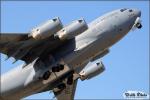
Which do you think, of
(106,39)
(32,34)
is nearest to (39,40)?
(32,34)

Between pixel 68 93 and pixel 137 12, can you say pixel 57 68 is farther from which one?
pixel 68 93

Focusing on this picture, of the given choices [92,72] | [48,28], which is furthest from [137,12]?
[48,28]

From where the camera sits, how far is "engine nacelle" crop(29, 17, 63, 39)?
162 ft

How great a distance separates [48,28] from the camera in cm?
4947

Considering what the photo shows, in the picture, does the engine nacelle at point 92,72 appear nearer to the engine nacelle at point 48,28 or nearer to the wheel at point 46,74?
the wheel at point 46,74

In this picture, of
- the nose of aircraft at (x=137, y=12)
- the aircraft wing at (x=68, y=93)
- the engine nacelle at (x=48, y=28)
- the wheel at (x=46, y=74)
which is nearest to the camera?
the engine nacelle at (x=48, y=28)

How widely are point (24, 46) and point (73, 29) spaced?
191 inches

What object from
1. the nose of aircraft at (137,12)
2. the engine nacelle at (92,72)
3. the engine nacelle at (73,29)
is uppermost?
the nose of aircraft at (137,12)

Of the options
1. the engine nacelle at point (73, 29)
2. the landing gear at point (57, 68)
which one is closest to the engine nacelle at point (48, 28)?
the engine nacelle at point (73, 29)

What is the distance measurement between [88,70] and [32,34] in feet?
33.7

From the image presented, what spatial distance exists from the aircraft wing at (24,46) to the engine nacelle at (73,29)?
75.9 inches

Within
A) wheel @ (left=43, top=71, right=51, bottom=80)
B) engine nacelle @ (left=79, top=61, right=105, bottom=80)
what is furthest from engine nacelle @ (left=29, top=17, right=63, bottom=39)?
engine nacelle @ (left=79, top=61, right=105, bottom=80)

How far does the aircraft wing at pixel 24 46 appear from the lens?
166 ft

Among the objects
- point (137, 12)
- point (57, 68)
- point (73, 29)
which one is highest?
point (137, 12)
